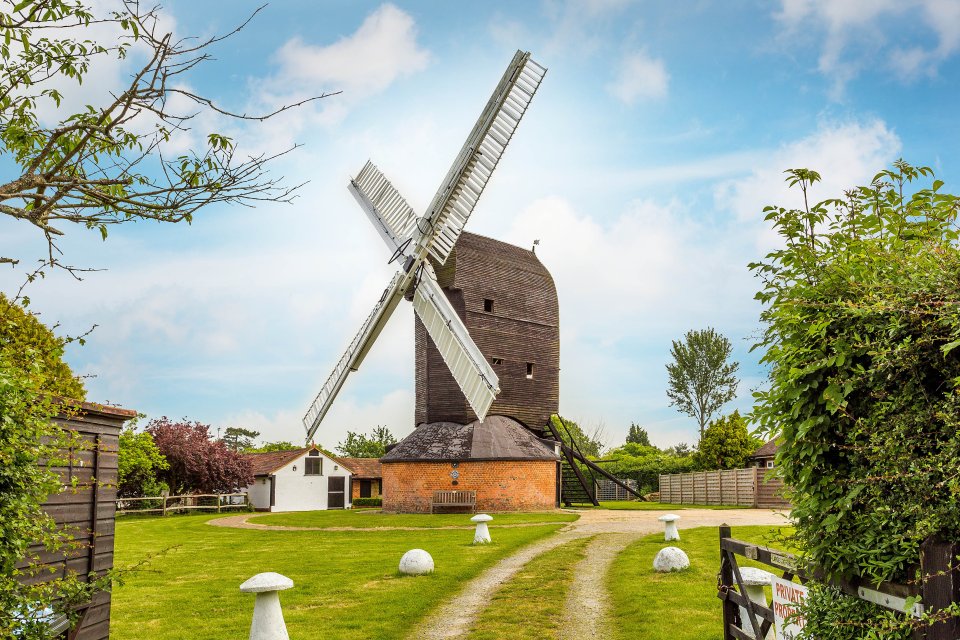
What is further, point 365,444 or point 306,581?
point 365,444

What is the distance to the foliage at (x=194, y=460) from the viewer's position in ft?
135

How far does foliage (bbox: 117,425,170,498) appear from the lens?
3578 centimetres

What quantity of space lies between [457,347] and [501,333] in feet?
21.3

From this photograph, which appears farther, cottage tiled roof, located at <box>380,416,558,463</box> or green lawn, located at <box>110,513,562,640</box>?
cottage tiled roof, located at <box>380,416,558,463</box>

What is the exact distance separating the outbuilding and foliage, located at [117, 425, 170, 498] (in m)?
13.3

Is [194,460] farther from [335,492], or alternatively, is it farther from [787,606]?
[787,606]

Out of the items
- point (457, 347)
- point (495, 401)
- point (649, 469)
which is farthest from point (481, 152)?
point (649, 469)

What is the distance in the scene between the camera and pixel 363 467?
5172cm

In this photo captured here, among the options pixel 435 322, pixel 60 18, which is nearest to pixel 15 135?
pixel 60 18

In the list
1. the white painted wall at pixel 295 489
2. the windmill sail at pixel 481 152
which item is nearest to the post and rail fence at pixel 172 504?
the white painted wall at pixel 295 489

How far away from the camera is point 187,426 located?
138ft

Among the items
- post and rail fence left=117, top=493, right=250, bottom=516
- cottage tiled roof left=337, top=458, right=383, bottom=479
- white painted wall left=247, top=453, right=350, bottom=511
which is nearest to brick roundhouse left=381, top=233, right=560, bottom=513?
post and rail fence left=117, top=493, right=250, bottom=516

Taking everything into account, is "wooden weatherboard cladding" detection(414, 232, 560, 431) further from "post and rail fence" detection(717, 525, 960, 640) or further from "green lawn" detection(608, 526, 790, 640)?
"post and rail fence" detection(717, 525, 960, 640)

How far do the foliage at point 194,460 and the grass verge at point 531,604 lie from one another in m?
30.8
